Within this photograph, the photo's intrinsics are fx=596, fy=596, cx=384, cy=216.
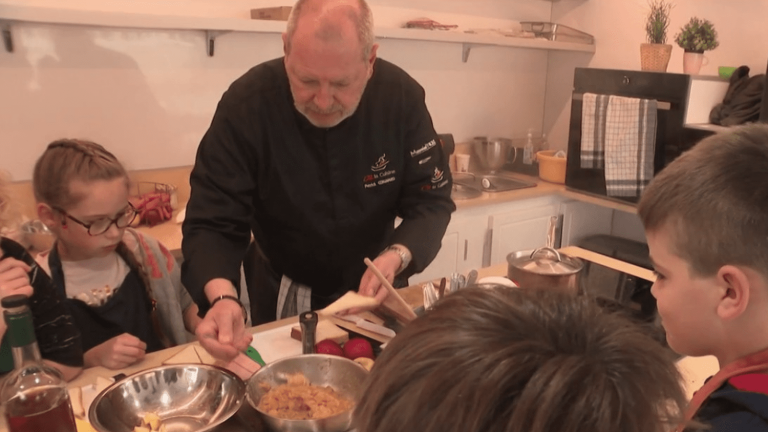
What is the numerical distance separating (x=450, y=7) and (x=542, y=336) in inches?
117

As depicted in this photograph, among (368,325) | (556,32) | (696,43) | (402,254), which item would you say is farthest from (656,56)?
(368,325)

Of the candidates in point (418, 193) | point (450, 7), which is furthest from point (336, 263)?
point (450, 7)

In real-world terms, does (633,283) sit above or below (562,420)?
below

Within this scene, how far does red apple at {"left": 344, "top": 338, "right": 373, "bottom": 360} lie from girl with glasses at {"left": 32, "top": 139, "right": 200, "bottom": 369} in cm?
60

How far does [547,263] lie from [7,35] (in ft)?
6.28

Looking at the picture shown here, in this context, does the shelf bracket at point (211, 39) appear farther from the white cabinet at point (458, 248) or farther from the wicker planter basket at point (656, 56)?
the wicker planter basket at point (656, 56)

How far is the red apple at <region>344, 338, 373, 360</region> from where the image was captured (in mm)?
1116

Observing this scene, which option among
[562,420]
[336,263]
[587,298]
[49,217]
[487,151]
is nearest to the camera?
[562,420]

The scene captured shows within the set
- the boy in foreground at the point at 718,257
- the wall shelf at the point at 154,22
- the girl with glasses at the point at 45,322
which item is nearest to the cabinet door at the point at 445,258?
the wall shelf at the point at 154,22

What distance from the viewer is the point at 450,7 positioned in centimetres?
314

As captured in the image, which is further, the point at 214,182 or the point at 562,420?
the point at 214,182

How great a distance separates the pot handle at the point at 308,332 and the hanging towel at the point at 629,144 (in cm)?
206

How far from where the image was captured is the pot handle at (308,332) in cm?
114

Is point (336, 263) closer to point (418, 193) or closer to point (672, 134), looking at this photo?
point (418, 193)
